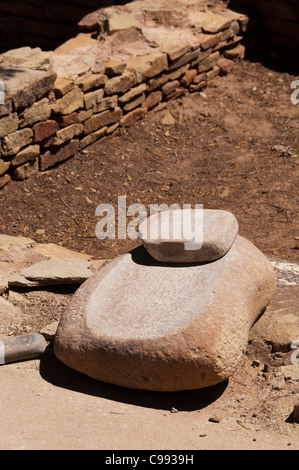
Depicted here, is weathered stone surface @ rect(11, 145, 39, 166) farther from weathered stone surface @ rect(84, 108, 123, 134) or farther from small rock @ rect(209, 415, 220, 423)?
small rock @ rect(209, 415, 220, 423)

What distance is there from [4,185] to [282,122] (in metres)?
3.17

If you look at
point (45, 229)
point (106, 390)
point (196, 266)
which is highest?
point (196, 266)

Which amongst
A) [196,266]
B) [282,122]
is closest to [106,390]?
[196,266]

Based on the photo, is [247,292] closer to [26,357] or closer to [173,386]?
[173,386]

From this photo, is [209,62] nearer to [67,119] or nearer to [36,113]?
[67,119]

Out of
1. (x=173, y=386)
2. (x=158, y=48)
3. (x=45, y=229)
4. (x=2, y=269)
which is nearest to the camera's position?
(x=173, y=386)

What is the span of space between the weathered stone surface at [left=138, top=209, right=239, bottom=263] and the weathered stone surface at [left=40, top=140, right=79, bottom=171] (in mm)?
2302

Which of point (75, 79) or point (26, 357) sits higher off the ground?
point (75, 79)

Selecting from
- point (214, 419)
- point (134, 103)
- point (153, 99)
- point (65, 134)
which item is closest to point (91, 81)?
point (65, 134)

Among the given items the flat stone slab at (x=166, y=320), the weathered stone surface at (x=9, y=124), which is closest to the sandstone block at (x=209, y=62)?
the weathered stone surface at (x=9, y=124)

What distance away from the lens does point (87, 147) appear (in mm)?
6719

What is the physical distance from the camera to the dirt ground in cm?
327

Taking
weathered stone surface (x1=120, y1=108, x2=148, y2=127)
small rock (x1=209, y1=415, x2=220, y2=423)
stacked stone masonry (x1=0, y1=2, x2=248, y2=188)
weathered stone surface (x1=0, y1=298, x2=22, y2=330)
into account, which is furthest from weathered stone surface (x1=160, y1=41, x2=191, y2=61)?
small rock (x1=209, y1=415, x2=220, y2=423)

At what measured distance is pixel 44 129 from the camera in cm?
607
